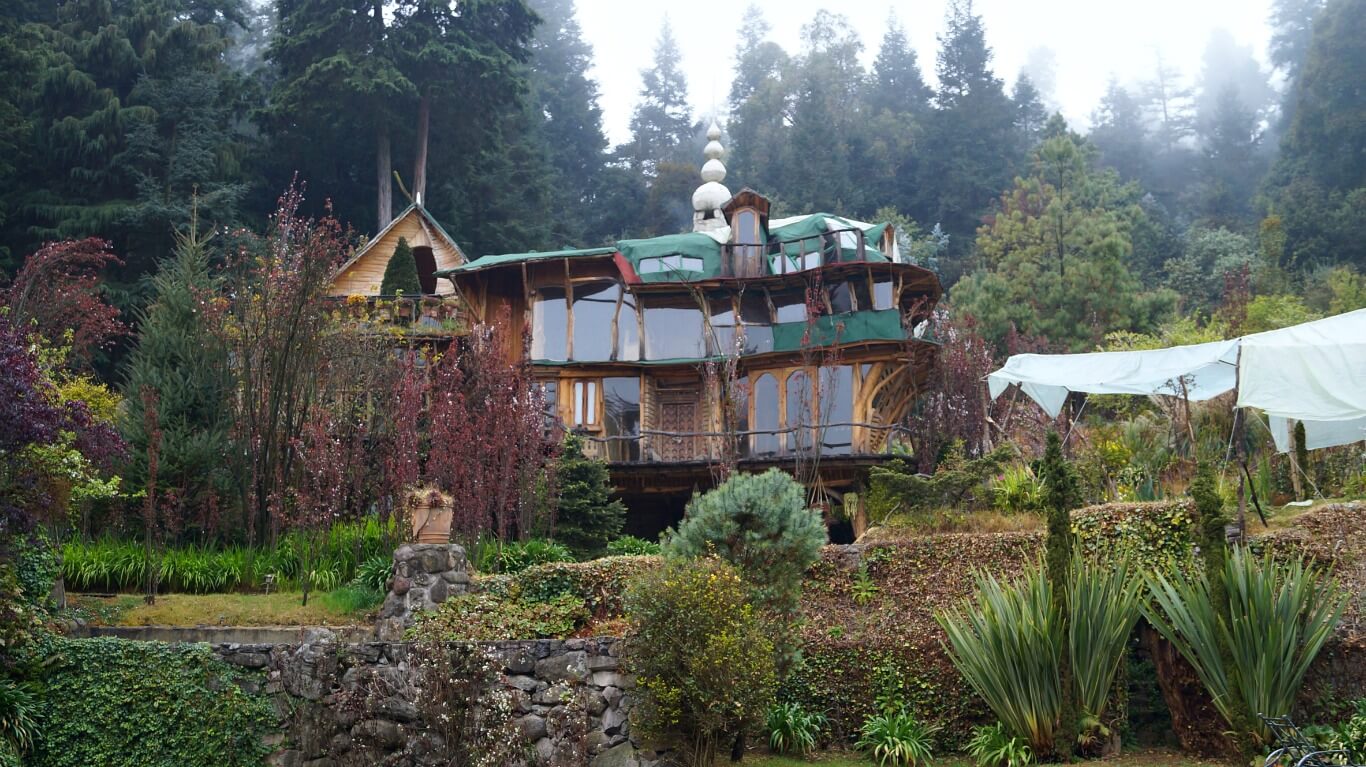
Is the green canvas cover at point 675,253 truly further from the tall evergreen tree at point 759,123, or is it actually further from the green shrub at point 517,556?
the tall evergreen tree at point 759,123

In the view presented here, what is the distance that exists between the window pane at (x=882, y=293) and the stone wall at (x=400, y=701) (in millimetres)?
15662

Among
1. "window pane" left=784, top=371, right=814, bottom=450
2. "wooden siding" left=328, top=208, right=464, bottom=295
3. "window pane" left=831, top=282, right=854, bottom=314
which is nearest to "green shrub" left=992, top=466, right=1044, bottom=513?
"window pane" left=784, top=371, right=814, bottom=450

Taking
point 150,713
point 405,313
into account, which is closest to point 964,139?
point 405,313

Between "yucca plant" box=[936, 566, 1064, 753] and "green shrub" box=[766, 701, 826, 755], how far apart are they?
1.75 m

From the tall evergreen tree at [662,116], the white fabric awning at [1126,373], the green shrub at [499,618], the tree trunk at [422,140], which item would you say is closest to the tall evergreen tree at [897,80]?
the tall evergreen tree at [662,116]

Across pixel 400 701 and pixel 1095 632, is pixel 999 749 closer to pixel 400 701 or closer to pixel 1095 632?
pixel 1095 632

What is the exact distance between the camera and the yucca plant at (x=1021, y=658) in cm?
1086

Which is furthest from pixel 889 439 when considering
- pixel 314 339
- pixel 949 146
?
pixel 949 146

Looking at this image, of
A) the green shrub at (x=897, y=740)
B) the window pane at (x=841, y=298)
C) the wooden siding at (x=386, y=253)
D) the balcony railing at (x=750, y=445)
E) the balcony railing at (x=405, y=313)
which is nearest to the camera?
the green shrub at (x=897, y=740)

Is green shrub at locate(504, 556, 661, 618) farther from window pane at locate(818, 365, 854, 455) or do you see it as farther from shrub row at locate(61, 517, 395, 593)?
window pane at locate(818, 365, 854, 455)

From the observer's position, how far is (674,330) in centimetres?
2588

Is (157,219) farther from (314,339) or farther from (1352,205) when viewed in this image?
(1352,205)

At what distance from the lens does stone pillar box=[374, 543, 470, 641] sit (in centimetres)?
1327

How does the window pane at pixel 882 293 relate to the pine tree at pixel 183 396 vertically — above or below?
above
